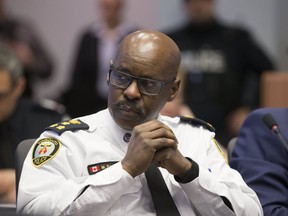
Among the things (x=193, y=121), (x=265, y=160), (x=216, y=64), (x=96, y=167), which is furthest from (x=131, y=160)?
(x=216, y=64)

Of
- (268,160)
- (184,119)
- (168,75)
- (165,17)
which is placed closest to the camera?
(168,75)

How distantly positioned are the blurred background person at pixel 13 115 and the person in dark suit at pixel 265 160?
1.10 metres

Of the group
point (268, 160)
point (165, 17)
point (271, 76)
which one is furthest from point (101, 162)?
point (165, 17)

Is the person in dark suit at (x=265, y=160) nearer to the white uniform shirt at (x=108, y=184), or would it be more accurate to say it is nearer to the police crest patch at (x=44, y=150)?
the white uniform shirt at (x=108, y=184)

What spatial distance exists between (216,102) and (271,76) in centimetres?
66

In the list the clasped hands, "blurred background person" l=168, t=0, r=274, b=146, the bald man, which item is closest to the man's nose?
the bald man

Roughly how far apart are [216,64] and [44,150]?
3.06 m

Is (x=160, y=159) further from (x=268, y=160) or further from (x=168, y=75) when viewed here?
(x=268, y=160)

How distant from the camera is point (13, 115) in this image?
3.96 meters

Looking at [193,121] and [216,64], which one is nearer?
[193,121]

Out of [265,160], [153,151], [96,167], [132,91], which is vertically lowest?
[265,160]

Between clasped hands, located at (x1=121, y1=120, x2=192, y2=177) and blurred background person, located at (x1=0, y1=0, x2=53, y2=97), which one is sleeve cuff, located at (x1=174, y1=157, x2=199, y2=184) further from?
blurred background person, located at (x1=0, y1=0, x2=53, y2=97)

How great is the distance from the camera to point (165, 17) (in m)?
6.27

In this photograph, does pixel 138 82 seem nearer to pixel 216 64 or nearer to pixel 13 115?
pixel 13 115
